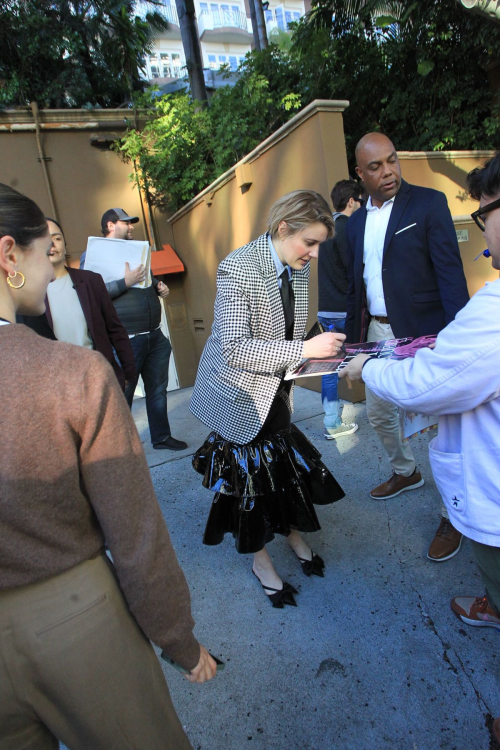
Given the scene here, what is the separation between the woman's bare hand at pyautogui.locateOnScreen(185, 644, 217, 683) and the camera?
3.40ft

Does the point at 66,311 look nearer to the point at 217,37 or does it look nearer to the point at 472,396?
the point at 472,396

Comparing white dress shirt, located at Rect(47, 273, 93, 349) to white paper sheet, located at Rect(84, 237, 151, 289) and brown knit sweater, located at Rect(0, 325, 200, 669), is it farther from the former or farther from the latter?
brown knit sweater, located at Rect(0, 325, 200, 669)

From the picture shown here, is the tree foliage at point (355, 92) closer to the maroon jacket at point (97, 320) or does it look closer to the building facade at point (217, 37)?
the maroon jacket at point (97, 320)

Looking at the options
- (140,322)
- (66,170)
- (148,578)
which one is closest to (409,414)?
(148,578)

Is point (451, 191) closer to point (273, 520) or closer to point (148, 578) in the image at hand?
point (273, 520)

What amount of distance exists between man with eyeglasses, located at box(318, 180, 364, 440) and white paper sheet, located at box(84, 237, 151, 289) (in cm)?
157

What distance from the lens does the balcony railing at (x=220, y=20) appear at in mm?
40125

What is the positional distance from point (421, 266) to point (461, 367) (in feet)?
4.96

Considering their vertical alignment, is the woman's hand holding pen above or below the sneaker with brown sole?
above

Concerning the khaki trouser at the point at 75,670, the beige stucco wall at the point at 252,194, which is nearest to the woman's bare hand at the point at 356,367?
the khaki trouser at the point at 75,670

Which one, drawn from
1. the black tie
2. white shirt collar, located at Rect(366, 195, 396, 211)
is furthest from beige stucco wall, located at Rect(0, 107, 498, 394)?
the black tie

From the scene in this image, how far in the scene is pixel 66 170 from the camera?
7.67 meters

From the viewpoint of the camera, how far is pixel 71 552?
2.91ft

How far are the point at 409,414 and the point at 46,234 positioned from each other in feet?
4.67
